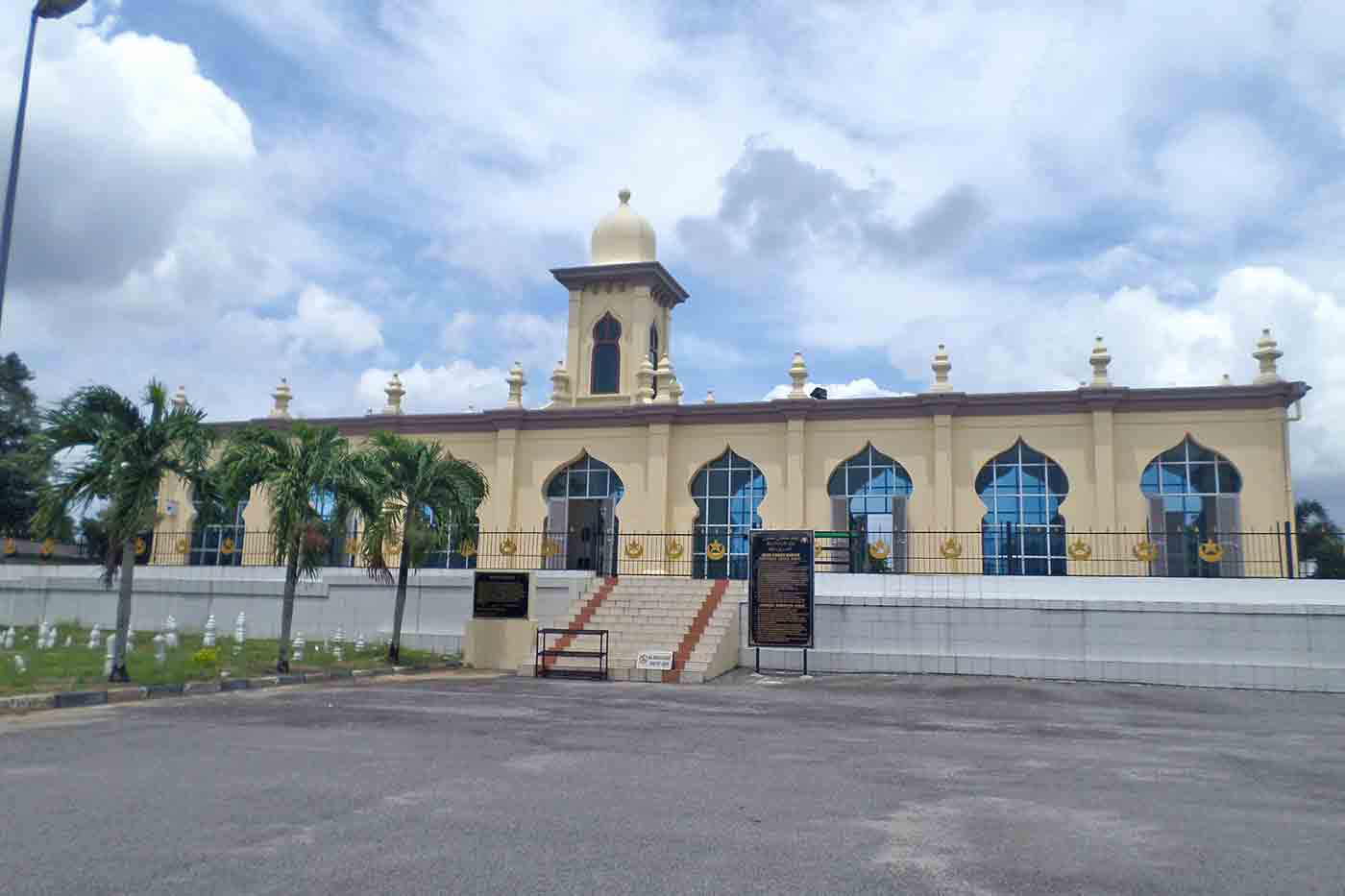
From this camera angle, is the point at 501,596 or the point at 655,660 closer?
the point at 655,660

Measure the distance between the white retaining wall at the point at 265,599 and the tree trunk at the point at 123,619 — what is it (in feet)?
26.4

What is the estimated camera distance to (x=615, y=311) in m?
35.3

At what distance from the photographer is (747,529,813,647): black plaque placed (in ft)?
63.0

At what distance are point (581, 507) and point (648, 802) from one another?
22.2 m

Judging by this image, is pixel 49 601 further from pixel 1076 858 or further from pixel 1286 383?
pixel 1286 383

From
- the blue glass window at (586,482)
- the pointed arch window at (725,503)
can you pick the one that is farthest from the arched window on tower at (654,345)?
the pointed arch window at (725,503)

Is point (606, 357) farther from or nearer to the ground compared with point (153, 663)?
farther from the ground

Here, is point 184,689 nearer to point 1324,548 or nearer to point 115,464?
point 115,464

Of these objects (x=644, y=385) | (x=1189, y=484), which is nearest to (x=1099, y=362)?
(x=1189, y=484)

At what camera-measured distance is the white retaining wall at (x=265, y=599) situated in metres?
23.4

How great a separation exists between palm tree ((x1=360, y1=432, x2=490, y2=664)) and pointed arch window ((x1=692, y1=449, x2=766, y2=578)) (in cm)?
814

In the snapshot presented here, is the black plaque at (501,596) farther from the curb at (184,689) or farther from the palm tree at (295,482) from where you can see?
the palm tree at (295,482)

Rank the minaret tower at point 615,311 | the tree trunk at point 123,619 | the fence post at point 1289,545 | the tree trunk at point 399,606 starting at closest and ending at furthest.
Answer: the tree trunk at point 123,619, the tree trunk at point 399,606, the fence post at point 1289,545, the minaret tower at point 615,311

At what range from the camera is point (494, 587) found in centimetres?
2102
